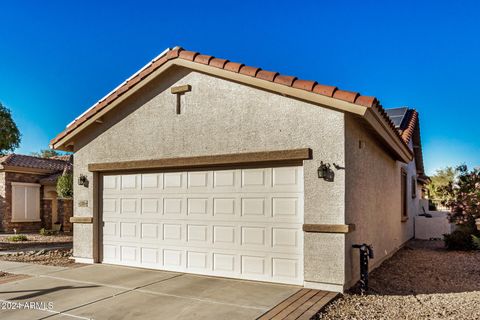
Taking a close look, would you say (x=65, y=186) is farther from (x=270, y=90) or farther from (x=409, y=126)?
(x=409, y=126)

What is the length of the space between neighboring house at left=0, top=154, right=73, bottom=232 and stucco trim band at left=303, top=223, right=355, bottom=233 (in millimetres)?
16834

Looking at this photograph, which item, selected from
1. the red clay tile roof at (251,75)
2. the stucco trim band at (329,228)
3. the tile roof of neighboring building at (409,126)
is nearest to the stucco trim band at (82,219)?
the red clay tile roof at (251,75)

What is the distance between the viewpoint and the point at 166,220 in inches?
344

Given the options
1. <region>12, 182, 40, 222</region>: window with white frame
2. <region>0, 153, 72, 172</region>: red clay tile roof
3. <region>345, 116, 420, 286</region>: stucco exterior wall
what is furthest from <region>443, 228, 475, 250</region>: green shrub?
<region>12, 182, 40, 222</region>: window with white frame

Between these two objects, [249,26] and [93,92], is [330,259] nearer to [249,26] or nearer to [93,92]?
[249,26]

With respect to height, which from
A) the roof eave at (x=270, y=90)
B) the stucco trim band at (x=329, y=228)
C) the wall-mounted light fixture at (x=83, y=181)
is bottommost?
the stucco trim band at (x=329, y=228)

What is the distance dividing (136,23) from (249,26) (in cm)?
515

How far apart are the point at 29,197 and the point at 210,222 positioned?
1684 centimetres

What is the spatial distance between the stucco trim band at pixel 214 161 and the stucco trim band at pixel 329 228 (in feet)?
3.99

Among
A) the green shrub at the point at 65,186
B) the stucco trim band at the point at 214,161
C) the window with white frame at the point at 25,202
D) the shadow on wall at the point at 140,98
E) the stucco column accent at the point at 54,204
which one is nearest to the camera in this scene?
the stucco trim band at the point at 214,161

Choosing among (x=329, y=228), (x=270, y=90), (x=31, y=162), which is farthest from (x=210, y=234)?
(x=31, y=162)

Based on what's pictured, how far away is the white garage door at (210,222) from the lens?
7.28 metres

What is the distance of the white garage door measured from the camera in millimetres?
7277

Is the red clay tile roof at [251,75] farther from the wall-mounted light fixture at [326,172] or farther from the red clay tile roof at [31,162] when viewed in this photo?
the red clay tile roof at [31,162]
